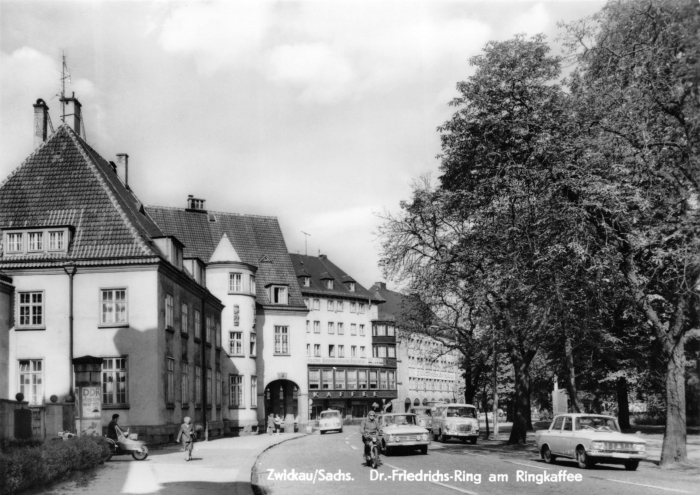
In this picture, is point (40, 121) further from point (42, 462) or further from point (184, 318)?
point (42, 462)

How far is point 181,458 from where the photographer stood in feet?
91.8

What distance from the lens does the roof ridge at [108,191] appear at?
35.4m

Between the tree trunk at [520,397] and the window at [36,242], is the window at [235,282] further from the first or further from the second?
the tree trunk at [520,397]

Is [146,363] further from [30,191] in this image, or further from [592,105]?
[592,105]

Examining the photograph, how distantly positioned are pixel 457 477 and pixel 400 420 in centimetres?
987

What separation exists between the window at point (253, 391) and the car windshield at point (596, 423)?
36257 mm

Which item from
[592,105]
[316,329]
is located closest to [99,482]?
[592,105]

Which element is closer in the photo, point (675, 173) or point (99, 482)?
point (99, 482)

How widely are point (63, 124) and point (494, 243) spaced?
77.1 ft

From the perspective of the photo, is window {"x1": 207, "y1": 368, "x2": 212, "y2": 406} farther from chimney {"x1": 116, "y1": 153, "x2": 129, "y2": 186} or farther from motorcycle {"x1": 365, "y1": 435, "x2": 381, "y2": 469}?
motorcycle {"x1": 365, "y1": 435, "x2": 381, "y2": 469}

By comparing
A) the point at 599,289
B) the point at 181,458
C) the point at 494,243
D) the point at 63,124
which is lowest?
the point at 181,458

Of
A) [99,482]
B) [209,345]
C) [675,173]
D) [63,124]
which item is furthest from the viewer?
[209,345]

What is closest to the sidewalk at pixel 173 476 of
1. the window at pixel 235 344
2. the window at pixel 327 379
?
the window at pixel 235 344

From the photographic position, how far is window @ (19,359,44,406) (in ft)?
112
